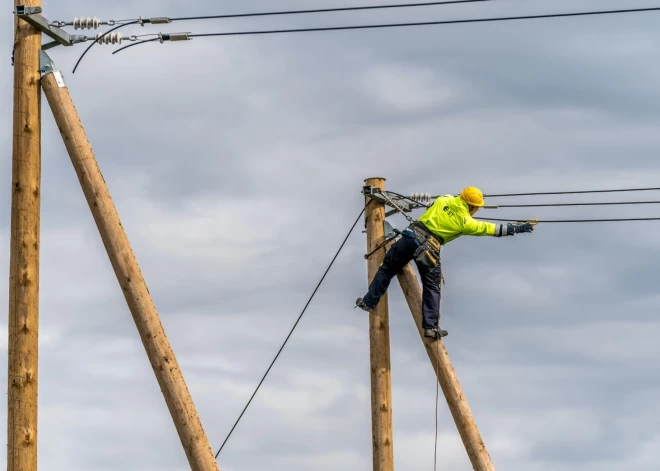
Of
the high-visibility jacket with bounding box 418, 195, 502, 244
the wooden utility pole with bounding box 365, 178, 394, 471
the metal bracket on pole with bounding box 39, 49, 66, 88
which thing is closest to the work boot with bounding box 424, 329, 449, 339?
the wooden utility pole with bounding box 365, 178, 394, 471

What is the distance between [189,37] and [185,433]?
339 cm

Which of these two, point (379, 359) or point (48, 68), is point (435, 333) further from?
point (48, 68)

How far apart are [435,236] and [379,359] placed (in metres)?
1.37

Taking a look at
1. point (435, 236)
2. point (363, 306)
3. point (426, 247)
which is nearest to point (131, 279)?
point (363, 306)

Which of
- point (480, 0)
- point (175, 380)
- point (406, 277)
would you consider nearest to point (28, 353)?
point (175, 380)

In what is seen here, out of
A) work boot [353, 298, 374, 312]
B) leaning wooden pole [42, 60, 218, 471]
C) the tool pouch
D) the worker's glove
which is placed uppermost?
the worker's glove

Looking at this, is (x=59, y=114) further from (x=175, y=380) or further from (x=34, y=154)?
(x=175, y=380)

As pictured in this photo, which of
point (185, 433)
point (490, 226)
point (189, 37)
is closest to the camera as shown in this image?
point (185, 433)

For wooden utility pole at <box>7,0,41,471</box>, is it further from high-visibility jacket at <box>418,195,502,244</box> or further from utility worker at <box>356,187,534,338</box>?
high-visibility jacket at <box>418,195,502,244</box>

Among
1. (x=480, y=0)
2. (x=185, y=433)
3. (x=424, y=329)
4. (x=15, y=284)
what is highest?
(x=480, y=0)

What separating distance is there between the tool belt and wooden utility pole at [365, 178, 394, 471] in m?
0.57

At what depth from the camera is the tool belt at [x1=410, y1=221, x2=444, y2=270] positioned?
1189 cm

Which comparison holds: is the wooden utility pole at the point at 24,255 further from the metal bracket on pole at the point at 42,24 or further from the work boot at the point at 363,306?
the work boot at the point at 363,306

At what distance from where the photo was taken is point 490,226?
466 inches
